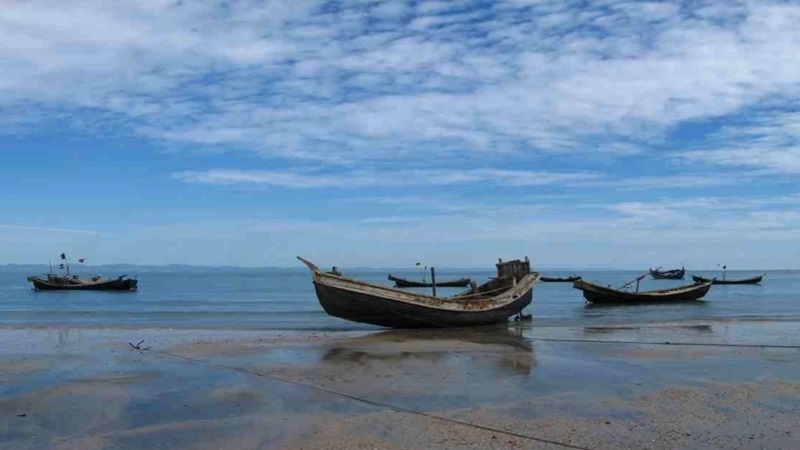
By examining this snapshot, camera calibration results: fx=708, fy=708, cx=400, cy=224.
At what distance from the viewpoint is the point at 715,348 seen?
16484 millimetres

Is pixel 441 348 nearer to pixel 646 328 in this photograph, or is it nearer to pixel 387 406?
pixel 387 406

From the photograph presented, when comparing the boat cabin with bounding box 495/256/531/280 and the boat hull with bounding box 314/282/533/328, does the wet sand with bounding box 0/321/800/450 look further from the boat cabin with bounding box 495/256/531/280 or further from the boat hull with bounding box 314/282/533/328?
the boat cabin with bounding box 495/256/531/280

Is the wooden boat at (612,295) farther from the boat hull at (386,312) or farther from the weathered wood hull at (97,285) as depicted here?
the weathered wood hull at (97,285)

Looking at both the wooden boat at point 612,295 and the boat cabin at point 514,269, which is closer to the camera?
the boat cabin at point 514,269

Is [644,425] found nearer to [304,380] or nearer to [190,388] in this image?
[304,380]

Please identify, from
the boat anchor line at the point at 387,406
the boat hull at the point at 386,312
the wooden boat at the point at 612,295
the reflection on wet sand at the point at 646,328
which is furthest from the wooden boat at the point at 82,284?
the boat anchor line at the point at 387,406

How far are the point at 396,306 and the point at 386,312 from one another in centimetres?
39

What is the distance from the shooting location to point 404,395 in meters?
10.5

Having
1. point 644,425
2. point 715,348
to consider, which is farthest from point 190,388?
point 715,348

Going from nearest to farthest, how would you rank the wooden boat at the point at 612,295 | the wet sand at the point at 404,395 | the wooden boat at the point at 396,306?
the wet sand at the point at 404,395 → the wooden boat at the point at 396,306 → the wooden boat at the point at 612,295

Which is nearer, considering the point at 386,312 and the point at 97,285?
the point at 386,312

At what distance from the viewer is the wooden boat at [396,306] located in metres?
20.9

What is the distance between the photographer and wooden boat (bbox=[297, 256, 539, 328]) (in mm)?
20906

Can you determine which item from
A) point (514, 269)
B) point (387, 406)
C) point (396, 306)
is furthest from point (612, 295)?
point (387, 406)
